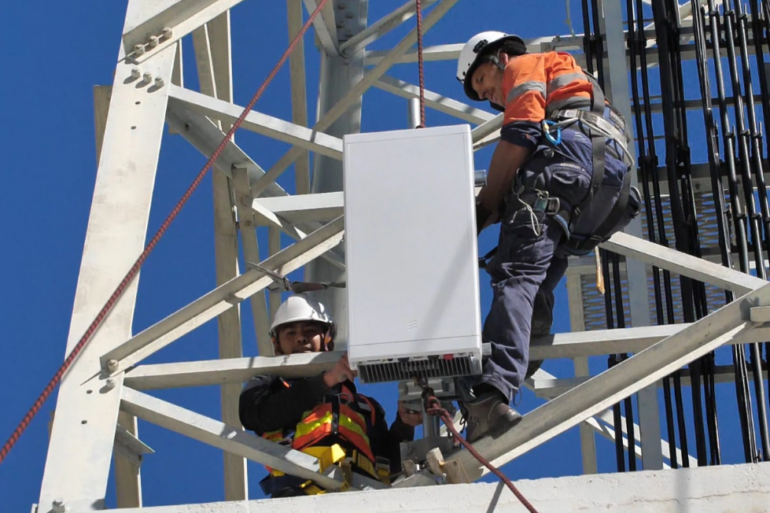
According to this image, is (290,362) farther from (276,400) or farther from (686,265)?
(686,265)

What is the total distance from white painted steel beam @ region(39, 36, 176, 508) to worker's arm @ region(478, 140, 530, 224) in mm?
1746

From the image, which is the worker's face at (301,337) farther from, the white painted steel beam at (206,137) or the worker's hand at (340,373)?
the white painted steel beam at (206,137)

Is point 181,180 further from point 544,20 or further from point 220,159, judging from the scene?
point 220,159

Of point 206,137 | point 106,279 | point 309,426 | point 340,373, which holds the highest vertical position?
point 206,137

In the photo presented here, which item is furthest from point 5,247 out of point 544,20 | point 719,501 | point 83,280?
point 719,501

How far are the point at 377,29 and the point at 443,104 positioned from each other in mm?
758

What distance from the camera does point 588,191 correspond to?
7.83 metres

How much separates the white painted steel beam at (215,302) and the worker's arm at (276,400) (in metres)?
0.45

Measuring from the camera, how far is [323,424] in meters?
8.03

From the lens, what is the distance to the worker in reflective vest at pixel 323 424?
26.0 ft

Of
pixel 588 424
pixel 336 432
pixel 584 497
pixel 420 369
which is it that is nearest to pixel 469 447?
pixel 420 369

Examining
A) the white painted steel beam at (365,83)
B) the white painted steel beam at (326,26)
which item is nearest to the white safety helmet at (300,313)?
the white painted steel beam at (365,83)

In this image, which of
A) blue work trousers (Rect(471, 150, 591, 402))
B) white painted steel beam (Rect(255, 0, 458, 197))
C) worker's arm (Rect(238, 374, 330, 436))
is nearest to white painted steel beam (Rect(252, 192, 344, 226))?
white painted steel beam (Rect(255, 0, 458, 197))

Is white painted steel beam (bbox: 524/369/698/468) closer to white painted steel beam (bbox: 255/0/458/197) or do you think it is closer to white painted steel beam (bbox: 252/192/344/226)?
white painted steel beam (bbox: 252/192/344/226)
